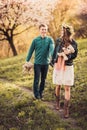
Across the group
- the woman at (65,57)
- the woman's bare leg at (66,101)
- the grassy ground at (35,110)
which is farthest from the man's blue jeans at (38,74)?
the woman's bare leg at (66,101)

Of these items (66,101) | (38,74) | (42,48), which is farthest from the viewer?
(38,74)

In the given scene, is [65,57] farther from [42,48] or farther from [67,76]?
[42,48]

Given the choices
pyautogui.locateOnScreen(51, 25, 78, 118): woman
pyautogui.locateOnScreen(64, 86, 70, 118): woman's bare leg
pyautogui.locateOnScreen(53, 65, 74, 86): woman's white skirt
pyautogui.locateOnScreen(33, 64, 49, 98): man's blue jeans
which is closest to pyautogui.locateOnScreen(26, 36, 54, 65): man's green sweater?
pyautogui.locateOnScreen(33, 64, 49, 98): man's blue jeans

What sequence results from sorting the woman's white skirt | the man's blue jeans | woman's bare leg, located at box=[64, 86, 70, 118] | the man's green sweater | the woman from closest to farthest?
the woman < the woman's white skirt < woman's bare leg, located at box=[64, 86, 70, 118] < the man's green sweater < the man's blue jeans

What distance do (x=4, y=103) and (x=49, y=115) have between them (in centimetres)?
234

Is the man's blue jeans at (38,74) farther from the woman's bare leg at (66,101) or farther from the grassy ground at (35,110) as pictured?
the woman's bare leg at (66,101)

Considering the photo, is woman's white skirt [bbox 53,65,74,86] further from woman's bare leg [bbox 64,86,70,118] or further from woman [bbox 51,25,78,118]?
woman's bare leg [bbox 64,86,70,118]

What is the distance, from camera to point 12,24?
3666cm

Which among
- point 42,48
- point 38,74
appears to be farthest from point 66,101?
point 42,48

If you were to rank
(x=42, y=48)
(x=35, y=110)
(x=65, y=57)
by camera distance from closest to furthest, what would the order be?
(x=65, y=57) < (x=35, y=110) < (x=42, y=48)

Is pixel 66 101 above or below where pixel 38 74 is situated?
below

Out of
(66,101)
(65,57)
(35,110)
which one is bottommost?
(35,110)

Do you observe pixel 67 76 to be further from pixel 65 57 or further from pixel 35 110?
pixel 35 110

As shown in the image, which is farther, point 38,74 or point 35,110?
point 38,74
